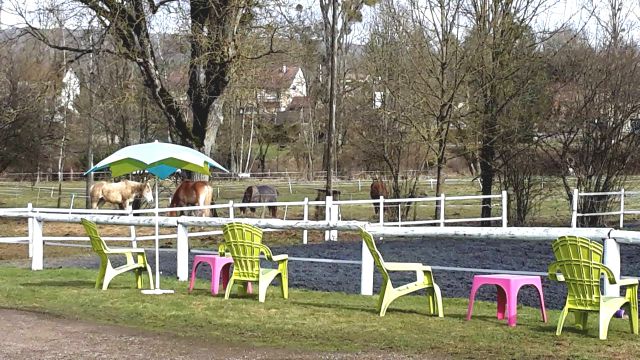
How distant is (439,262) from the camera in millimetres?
17062

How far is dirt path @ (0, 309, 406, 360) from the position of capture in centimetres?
777

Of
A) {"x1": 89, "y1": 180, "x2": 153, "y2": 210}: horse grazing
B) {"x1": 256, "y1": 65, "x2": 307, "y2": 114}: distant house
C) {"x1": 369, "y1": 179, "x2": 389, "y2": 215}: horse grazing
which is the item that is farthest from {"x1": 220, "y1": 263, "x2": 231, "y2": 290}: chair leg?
{"x1": 256, "y1": 65, "x2": 307, "y2": 114}: distant house

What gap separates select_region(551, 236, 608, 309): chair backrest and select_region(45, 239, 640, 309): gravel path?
2.70 metres

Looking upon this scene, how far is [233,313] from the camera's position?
10.2 m

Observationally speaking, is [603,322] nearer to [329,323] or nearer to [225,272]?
[329,323]

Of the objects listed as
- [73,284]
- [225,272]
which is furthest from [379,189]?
[225,272]

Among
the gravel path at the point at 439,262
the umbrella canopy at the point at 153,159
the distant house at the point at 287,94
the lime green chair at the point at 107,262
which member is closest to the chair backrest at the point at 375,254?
the gravel path at the point at 439,262

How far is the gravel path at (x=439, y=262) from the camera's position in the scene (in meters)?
13.0

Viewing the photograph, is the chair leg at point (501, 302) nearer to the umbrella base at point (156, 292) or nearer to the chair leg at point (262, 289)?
the chair leg at point (262, 289)

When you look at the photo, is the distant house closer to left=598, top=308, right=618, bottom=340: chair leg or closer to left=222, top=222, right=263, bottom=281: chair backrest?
left=222, top=222, right=263, bottom=281: chair backrest

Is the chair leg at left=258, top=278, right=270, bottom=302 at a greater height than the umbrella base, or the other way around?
the chair leg at left=258, top=278, right=270, bottom=302

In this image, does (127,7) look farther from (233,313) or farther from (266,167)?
(266,167)

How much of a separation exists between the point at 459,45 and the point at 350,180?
29.6 metres

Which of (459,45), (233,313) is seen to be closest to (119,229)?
(459,45)
